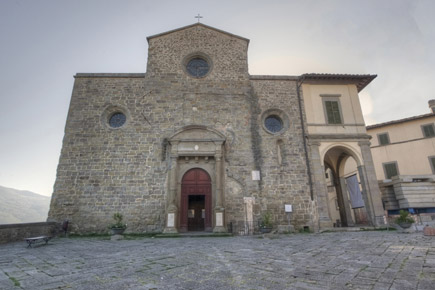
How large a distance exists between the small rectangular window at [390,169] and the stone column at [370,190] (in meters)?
7.67

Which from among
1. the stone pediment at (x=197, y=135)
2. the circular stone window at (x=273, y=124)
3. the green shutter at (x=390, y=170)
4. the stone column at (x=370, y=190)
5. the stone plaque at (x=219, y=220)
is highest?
the circular stone window at (x=273, y=124)

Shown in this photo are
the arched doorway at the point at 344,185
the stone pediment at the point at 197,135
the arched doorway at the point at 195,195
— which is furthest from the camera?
the arched doorway at the point at 344,185

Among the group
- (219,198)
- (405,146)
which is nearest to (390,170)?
(405,146)

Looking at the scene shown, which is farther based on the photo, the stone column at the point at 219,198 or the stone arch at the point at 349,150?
the stone arch at the point at 349,150

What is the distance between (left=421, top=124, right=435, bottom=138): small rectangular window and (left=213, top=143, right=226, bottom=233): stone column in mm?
17194

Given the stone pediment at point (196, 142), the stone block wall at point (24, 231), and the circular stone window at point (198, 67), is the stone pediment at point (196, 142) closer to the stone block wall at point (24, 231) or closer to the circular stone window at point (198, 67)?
the circular stone window at point (198, 67)

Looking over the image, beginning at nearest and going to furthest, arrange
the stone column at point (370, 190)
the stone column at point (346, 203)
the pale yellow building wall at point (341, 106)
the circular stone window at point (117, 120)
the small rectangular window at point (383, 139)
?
1. the stone column at point (370, 190)
2. the circular stone window at point (117, 120)
3. the pale yellow building wall at point (341, 106)
4. the stone column at point (346, 203)
5. the small rectangular window at point (383, 139)

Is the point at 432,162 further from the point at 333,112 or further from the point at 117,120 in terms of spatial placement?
the point at 117,120

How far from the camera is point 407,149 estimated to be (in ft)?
57.7

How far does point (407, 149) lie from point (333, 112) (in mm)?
9471

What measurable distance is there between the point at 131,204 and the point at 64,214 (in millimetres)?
3134

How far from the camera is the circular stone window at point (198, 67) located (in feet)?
44.6

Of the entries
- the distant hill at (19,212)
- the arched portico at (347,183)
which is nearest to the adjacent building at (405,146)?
the arched portico at (347,183)

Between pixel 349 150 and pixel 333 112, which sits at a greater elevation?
pixel 333 112
